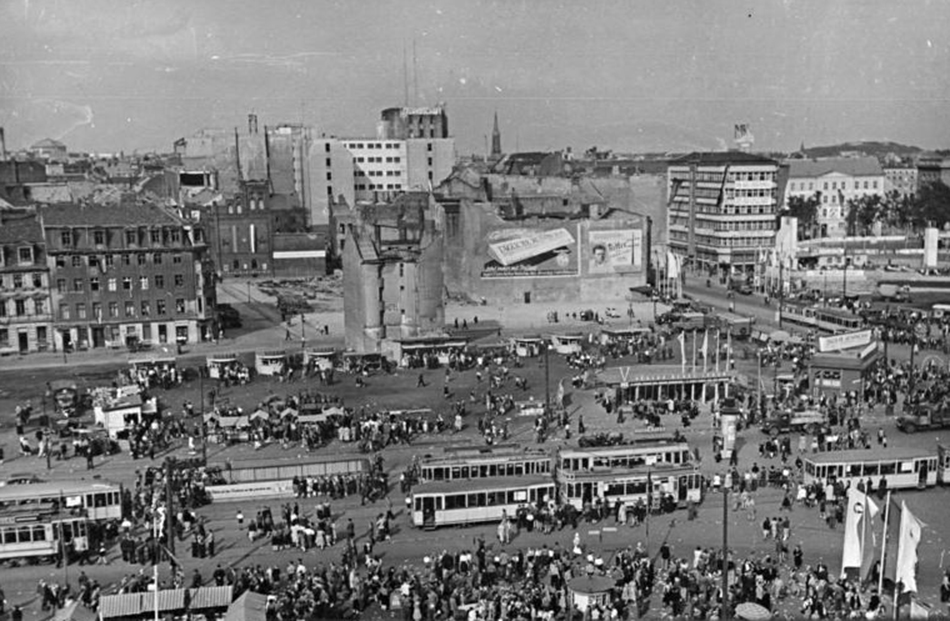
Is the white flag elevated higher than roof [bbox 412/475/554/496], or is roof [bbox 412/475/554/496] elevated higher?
the white flag

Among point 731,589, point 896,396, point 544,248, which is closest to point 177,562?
point 731,589

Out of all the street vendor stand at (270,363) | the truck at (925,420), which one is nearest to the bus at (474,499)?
the truck at (925,420)

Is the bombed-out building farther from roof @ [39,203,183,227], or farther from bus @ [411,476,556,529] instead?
bus @ [411,476,556,529]

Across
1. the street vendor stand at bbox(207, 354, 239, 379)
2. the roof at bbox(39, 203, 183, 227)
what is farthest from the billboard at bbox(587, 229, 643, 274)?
the street vendor stand at bbox(207, 354, 239, 379)

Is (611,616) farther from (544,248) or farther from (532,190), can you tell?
(532,190)

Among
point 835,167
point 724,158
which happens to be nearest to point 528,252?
point 724,158

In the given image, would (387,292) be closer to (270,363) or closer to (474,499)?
(270,363)

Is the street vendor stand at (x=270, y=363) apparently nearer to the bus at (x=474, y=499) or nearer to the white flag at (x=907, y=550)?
the bus at (x=474, y=499)
